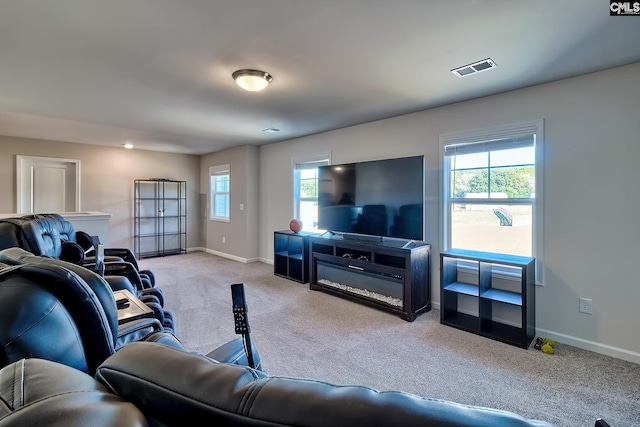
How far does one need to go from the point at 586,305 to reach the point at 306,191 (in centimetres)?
394

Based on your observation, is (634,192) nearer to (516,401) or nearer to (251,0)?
(516,401)

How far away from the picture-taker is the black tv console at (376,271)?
3344 mm

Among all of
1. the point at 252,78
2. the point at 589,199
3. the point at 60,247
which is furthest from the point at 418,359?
the point at 60,247

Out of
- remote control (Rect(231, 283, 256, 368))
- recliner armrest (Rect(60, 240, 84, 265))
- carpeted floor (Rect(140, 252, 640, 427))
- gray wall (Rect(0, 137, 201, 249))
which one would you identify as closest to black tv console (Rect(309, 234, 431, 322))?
carpeted floor (Rect(140, 252, 640, 427))

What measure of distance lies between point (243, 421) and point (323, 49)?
2.35m

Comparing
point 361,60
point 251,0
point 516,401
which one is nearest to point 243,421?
point 251,0

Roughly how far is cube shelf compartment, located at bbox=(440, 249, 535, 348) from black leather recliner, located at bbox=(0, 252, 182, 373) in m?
2.93

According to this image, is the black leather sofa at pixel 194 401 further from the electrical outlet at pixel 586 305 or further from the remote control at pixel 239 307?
the electrical outlet at pixel 586 305

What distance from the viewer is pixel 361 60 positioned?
2412mm

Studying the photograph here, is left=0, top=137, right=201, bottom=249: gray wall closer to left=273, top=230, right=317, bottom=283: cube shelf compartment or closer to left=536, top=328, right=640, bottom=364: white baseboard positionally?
left=273, top=230, right=317, bottom=283: cube shelf compartment

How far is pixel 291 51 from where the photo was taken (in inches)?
89.1

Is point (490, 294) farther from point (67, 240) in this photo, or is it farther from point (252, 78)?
point (67, 240)

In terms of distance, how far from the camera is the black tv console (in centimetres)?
334

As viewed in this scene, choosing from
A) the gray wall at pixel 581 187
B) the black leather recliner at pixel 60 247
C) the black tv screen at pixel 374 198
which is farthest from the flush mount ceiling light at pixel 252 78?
the gray wall at pixel 581 187
